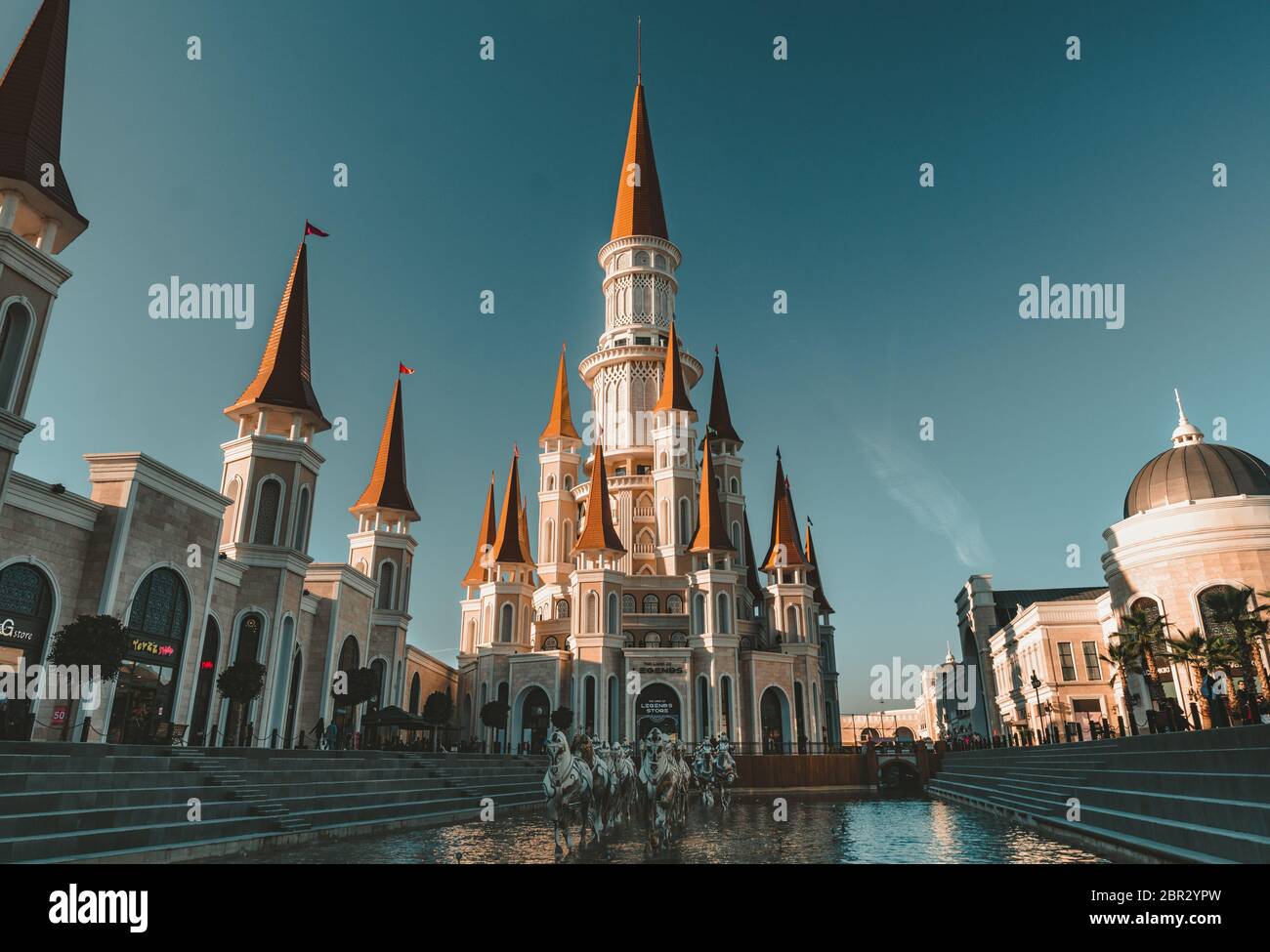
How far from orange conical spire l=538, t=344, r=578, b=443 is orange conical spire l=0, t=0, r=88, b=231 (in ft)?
162

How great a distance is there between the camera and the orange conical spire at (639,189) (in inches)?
2933

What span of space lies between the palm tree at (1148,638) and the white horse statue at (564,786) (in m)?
29.1

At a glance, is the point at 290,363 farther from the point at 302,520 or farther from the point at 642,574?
the point at 642,574

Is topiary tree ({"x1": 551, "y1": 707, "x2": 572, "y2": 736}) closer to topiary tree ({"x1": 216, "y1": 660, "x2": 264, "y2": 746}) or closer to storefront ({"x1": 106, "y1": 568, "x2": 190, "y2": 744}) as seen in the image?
topiary tree ({"x1": 216, "y1": 660, "x2": 264, "y2": 746})

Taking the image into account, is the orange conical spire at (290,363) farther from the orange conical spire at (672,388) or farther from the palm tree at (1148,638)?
the palm tree at (1148,638)

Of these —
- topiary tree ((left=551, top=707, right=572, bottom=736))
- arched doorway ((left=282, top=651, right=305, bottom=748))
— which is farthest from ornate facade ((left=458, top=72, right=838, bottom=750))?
arched doorway ((left=282, top=651, right=305, bottom=748))

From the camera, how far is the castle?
19953mm

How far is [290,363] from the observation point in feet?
109

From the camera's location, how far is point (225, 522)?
3059 cm

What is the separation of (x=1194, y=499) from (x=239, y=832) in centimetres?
4148

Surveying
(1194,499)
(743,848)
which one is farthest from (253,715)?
(1194,499)

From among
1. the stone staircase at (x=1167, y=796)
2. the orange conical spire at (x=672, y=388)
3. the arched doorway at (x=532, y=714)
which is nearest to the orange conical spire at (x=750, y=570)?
the orange conical spire at (x=672, y=388)

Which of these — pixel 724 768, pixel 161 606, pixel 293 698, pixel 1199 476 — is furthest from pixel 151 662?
pixel 1199 476
